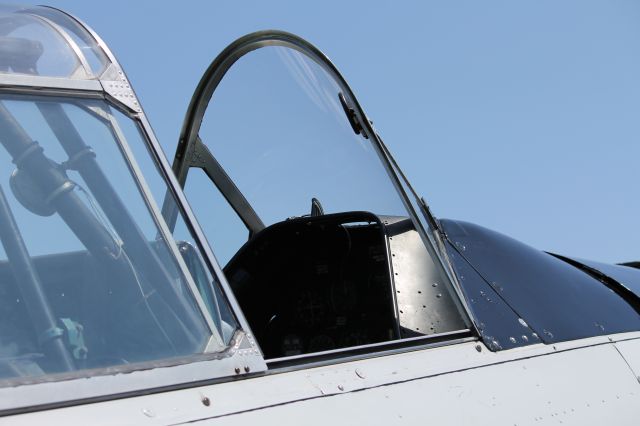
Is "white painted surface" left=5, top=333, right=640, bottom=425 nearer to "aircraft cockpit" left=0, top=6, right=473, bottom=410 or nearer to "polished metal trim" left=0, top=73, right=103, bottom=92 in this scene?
"aircraft cockpit" left=0, top=6, right=473, bottom=410

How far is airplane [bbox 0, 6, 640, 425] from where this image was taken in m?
1.97

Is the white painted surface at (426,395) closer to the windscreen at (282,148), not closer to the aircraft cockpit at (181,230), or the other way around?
the aircraft cockpit at (181,230)

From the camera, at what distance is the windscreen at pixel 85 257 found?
6.34 ft

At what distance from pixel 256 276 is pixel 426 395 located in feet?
5.94

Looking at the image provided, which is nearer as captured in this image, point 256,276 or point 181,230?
point 181,230

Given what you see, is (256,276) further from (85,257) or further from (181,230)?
(85,257)

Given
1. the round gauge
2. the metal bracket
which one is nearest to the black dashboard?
the round gauge

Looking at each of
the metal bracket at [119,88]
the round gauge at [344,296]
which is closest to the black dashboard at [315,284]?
the round gauge at [344,296]

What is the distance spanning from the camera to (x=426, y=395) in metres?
2.41

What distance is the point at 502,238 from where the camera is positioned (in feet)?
12.4

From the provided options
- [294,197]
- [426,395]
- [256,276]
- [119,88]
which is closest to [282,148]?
[294,197]

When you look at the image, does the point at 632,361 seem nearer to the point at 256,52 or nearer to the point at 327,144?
the point at 327,144

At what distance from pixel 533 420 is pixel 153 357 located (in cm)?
120

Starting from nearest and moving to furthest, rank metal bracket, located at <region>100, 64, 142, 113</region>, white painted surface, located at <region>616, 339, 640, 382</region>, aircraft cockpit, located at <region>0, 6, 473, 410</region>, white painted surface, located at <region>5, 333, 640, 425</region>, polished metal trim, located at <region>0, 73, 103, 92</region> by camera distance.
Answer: white painted surface, located at <region>5, 333, 640, 425</region> < aircraft cockpit, located at <region>0, 6, 473, 410</region> < polished metal trim, located at <region>0, 73, 103, 92</region> < metal bracket, located at <region>100, 64, 142, 113</region> < white painted surface, located at <region>616, 339, 640, 382</region>
